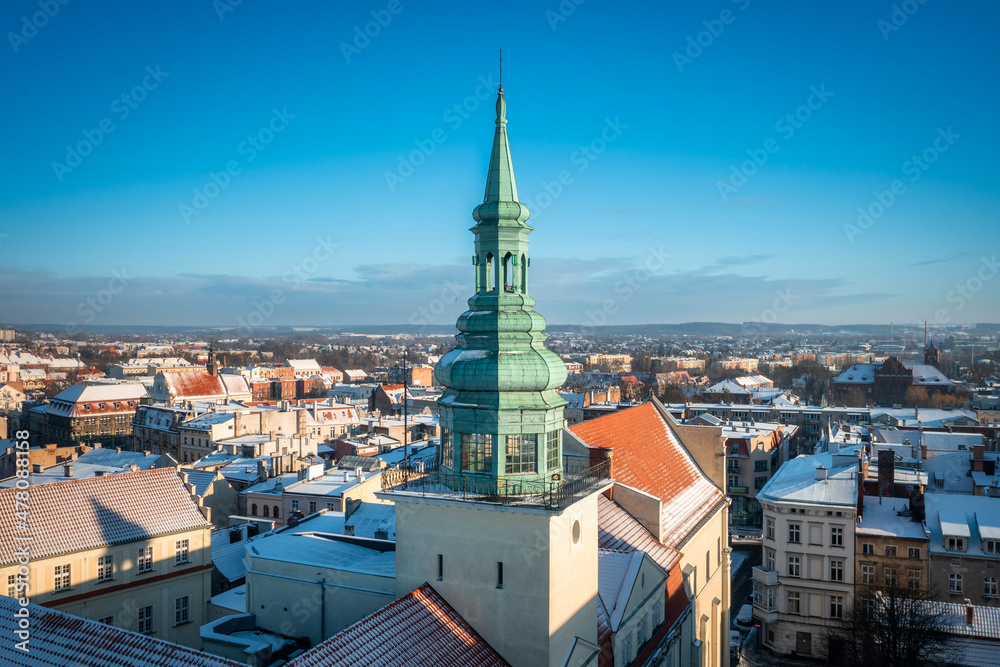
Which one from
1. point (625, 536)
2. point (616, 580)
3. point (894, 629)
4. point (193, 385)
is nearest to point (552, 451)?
point (616, 580)

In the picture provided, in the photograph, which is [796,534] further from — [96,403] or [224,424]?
[96,403]

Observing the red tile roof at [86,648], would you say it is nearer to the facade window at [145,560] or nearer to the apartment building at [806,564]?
the facade window at [145,560]

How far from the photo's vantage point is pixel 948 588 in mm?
41312

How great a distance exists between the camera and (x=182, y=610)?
33.2m

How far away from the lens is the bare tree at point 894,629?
33062 millimetres

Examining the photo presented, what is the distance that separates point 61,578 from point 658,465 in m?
26.8

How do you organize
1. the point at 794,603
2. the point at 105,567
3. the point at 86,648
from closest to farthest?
the point at 86,648, the point at 105,567, the point at 794,603

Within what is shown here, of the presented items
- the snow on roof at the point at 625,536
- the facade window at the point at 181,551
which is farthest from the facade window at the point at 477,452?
the facade window at the point at 181,551

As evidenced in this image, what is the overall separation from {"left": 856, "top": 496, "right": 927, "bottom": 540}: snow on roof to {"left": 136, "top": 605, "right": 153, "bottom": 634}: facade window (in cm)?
→ 3887

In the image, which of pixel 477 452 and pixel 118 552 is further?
pixel 118 552

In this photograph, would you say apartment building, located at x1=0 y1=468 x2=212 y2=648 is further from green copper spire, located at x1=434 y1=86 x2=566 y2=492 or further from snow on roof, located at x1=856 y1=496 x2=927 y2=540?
snow on roof, located at x1=856 y1=496 x2=927 y2=540

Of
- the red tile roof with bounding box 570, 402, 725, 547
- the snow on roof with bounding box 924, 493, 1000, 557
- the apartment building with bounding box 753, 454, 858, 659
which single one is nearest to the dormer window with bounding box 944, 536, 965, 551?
Result: the snow on roof with bounding box 924, 493, 1000, 557

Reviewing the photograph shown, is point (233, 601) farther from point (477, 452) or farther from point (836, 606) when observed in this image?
Answer: point (836, 606)

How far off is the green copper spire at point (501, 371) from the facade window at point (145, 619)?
21.0 meters
